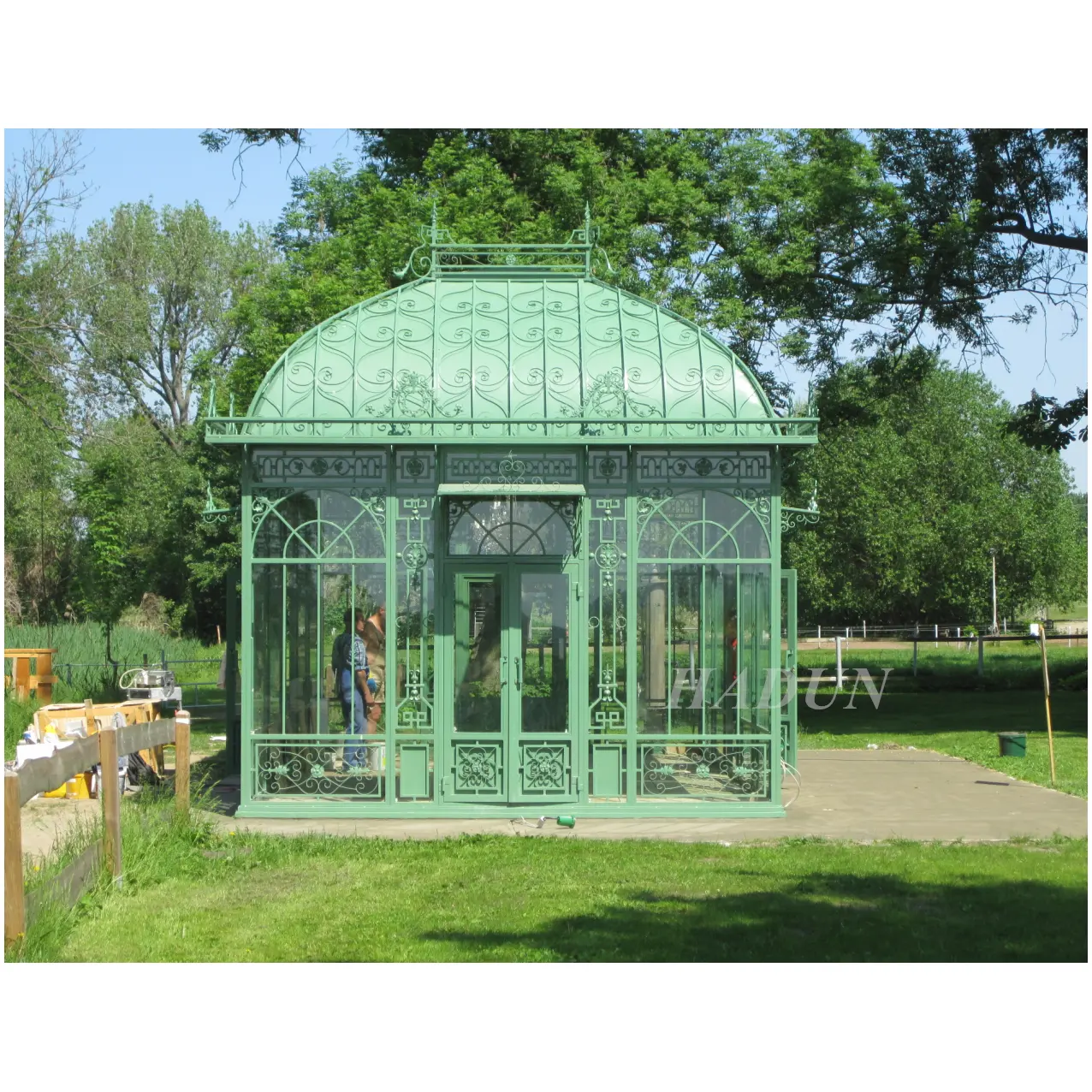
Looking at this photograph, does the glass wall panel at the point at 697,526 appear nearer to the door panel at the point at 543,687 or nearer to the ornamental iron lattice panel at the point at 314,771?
the door panel at the point at 543,687

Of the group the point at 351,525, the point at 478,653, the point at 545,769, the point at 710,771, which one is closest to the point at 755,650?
the point at 710,771

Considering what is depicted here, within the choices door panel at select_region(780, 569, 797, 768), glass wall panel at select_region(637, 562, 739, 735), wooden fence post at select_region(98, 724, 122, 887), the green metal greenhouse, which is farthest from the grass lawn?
wooden fence post at select_region(98, 724, 122, 887)

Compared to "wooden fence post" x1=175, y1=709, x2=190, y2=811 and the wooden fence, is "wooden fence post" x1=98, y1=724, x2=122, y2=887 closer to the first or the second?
the wooden fence

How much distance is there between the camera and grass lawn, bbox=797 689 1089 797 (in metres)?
15.9

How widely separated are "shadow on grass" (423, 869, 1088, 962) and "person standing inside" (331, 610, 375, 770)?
14.3 ft

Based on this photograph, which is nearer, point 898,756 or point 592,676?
point 592,676

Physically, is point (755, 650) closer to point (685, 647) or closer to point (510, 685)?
point (685, 647)

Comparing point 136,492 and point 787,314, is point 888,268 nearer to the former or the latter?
point 787,314

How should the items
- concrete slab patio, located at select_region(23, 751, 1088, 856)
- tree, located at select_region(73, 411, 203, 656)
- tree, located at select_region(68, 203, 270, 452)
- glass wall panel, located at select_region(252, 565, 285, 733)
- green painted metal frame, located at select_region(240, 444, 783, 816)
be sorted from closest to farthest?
1. concrete slab patio, located at select_region(23, 751, 1088, 856)
2. green painted metal frame, located at select_region(240, 444, 783, 816)
3. glass wall panel, located at select_region(252, 565, 285, 733)
4. tree, located at select_region(73, 411, 203, 656)
5. tree, located at select_region(68, 203, 270, 452)

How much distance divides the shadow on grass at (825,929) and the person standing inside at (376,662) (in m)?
4.32

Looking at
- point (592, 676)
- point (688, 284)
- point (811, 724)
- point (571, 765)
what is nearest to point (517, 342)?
point (592, 676)

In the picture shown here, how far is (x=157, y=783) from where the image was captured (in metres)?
14.1

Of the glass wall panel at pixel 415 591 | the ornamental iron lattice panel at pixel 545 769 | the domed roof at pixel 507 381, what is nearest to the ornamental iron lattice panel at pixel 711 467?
the domed roof at pixel 507 381

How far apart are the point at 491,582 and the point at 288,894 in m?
4.17
